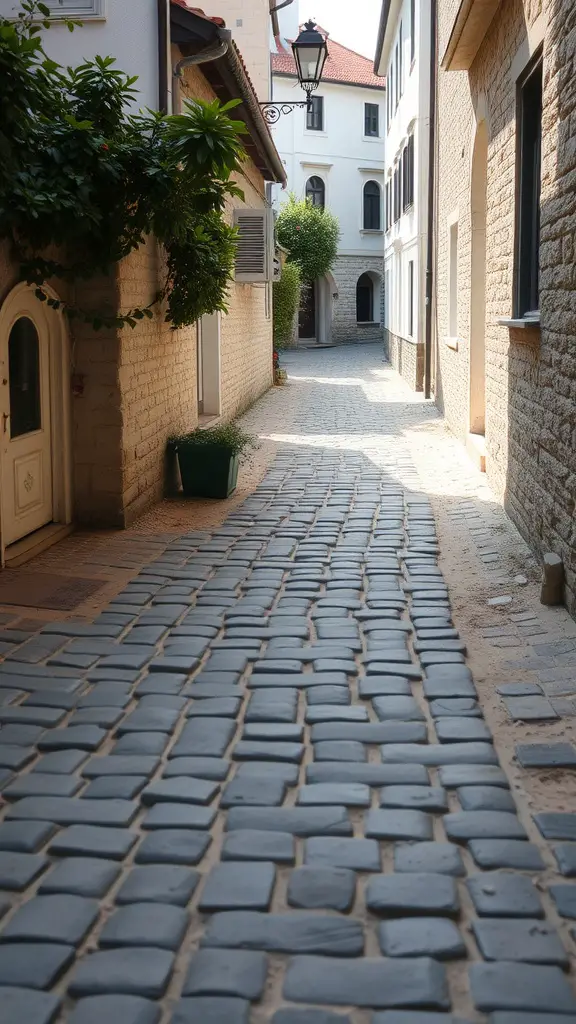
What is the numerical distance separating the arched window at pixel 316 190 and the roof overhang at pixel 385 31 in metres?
9.69

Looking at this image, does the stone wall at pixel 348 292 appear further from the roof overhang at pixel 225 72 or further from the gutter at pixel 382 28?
the roof overhang at pixel 225 72

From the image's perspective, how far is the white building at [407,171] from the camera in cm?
2094

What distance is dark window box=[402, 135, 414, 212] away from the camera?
23.3m

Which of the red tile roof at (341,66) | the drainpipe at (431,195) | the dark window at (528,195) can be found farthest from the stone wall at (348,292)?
the dark window at (528,195)

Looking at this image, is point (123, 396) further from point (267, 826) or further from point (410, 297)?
point (410, 297)

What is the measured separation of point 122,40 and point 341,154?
114ft

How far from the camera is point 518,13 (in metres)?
8.17

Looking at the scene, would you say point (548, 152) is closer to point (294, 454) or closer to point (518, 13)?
point (518, 13)

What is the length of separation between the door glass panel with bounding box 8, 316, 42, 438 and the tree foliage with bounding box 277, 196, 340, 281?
32.2 meters

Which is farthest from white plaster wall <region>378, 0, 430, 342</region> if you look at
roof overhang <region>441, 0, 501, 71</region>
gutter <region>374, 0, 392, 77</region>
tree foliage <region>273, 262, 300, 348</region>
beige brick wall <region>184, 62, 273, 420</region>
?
roof overhang <region>441, 0, 501, 71</region>

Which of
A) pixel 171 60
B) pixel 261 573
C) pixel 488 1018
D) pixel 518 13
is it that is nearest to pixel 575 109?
pixel 518 13

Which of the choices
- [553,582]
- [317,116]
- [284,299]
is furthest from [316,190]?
[553,582]

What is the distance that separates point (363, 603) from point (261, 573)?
1019 millimetres

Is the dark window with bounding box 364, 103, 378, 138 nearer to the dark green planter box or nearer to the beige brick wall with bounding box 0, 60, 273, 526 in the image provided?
the beige brick wall with bounding box 0, 60, 273, 526
